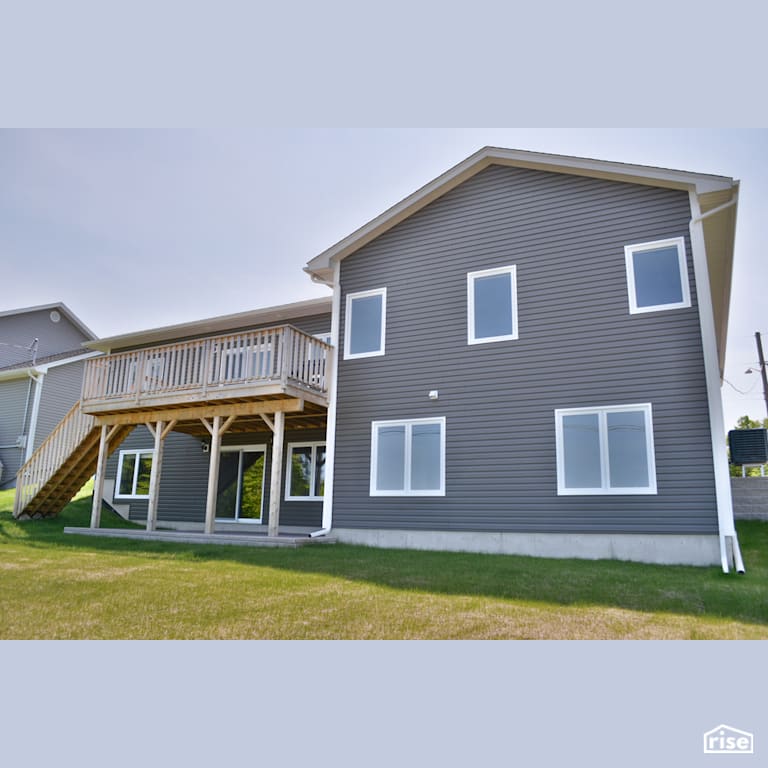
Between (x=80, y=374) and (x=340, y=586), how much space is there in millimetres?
20774

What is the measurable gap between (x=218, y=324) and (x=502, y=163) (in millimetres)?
8696

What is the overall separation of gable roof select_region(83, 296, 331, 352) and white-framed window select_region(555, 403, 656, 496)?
22.4 feet

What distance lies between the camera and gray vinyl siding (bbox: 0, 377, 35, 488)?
23.0 metres

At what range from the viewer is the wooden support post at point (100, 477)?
14492mm

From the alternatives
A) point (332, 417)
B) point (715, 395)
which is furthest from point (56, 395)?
point (715, 395)

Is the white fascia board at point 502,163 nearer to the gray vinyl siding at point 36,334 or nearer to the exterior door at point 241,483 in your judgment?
the exterior door at point 241,483

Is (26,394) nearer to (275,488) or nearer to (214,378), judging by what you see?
(214,378)

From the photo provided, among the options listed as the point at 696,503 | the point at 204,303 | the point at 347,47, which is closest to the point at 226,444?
the point at 204,303

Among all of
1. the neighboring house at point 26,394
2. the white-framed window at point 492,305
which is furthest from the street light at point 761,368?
the neighboring house at point 26,394

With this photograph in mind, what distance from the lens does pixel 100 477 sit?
48.3 ft

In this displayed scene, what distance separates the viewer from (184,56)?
18.4 ft

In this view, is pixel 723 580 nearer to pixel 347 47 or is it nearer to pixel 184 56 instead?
pixel 347 47

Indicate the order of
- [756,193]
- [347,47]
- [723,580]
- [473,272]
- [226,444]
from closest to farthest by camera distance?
[347,47], [723,580], [756,193], [473,272], [226,444]

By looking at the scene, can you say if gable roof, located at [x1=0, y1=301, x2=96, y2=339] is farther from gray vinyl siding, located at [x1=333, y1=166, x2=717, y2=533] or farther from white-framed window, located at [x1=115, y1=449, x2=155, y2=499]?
gray vinyl siding, located at [x1=333, y1=166, x2=717, y2=533]
